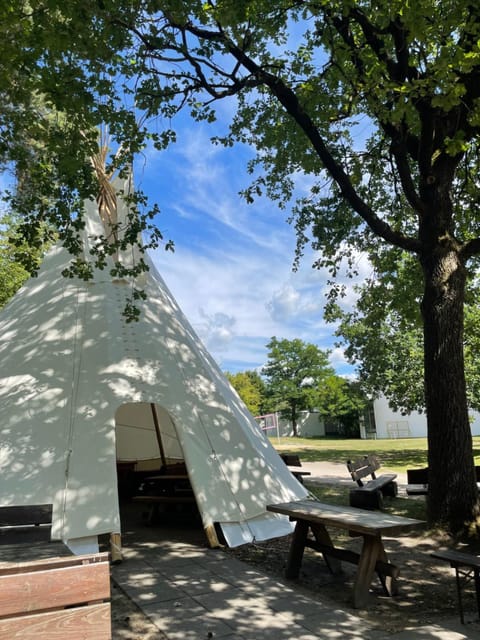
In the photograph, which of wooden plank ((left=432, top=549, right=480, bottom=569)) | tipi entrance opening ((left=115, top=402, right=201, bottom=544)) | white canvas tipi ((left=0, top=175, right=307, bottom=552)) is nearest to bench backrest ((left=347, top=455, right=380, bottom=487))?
white canvas tipi ((left=0, top=175, right=307, bottom=552))

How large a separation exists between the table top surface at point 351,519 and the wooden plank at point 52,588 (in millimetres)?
2822

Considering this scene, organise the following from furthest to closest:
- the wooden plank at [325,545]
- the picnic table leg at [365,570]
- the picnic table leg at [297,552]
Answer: the picnic table leg at [297,552]
the wooden plank at [325,545]
the picnic table leg at [365,570]

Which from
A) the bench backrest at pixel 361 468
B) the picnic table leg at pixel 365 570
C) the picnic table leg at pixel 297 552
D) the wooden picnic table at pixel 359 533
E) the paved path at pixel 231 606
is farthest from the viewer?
the bench backrest at pixel 361 468

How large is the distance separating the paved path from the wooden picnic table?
1.07 ft

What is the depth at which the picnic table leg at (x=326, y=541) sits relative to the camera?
5570 mm

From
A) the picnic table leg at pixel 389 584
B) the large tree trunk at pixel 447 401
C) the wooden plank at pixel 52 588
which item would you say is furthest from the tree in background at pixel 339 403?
the wooden plank at pixel 52 588

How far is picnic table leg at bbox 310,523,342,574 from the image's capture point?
18.3 ft

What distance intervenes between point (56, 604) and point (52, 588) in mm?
72

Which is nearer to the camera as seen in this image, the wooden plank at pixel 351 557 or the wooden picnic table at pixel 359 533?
the wooden picnic table at pixel 359 533

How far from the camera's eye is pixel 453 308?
692cm

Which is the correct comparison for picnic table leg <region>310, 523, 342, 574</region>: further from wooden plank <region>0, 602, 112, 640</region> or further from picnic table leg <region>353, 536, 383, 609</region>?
wooden plank <region>0, 602, 112, 640</region>

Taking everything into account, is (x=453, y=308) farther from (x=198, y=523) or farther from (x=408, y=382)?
(x=408, y=382)

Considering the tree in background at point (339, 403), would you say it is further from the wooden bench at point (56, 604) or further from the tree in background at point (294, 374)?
the wooden bench at point (56, 604)

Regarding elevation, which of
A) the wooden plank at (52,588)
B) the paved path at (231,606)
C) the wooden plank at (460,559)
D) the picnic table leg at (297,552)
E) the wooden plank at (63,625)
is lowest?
the paved path at (231,606)
